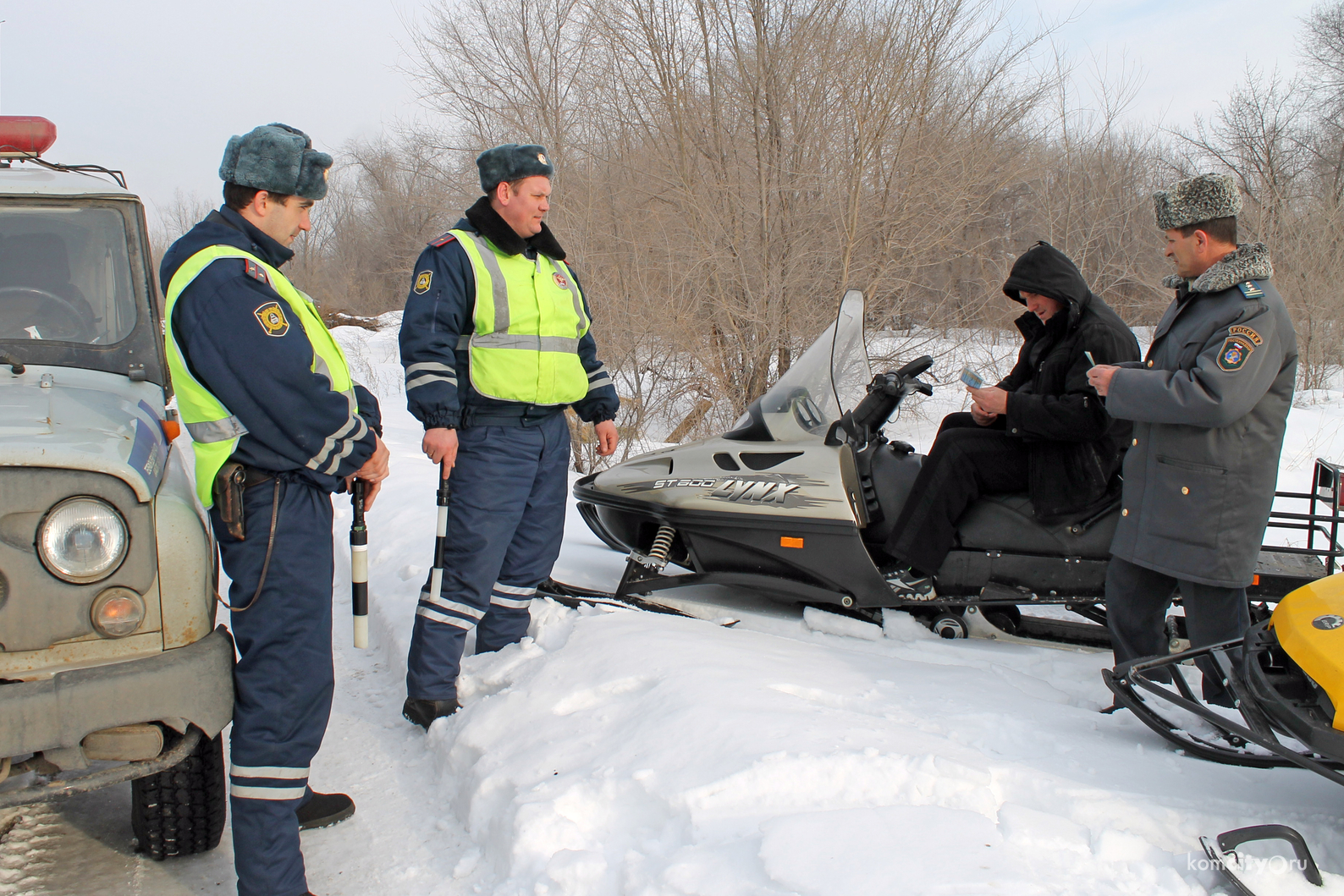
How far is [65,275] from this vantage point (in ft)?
10.3

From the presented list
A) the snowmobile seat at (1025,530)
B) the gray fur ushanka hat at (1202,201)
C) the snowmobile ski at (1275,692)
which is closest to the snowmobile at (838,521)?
the snowmobile seat at (1025,530)

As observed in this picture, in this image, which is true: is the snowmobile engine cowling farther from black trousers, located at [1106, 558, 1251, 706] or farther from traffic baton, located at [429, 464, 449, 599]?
traffic baton, located at [429, 464, 449, 599]

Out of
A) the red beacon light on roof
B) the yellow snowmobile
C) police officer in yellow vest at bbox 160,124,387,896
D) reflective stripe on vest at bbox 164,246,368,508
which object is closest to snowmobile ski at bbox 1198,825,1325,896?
the yellow snowmobile

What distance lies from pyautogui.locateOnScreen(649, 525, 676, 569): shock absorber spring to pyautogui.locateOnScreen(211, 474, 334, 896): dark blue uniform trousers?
6.36 ft

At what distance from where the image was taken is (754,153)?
9.69m

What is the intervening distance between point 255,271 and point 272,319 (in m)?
0.13

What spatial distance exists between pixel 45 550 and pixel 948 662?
292cm

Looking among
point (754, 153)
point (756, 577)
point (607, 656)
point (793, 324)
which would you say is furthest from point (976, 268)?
point (607, 656)

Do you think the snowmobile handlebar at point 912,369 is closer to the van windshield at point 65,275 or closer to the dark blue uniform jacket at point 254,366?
the dark blue uniform jacket at point 254,366

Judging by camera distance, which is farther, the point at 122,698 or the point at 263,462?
the point at 263,462

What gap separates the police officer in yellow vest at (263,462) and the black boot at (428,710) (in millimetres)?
765

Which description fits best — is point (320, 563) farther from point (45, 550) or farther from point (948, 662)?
point (948, 662)

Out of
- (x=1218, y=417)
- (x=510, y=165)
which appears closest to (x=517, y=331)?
(x=510, y=165)

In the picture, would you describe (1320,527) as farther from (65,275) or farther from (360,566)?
(65,275)
